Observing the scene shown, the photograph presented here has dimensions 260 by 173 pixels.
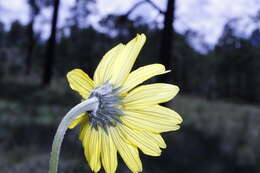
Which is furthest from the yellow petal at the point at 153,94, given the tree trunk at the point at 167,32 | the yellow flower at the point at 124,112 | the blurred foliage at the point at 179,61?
the blurred foliage at the point at 179,61

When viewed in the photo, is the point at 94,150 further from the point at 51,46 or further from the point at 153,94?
the point at 51,46

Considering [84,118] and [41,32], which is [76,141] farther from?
[41,32]

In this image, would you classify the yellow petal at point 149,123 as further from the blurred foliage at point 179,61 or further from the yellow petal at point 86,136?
the blurred foliage at point 179,61

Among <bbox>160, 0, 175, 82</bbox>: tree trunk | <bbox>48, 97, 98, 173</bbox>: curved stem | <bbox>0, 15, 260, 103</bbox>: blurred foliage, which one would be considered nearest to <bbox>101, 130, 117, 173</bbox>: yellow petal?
<bbox>48, 97, 98, 173</bbox>: curved stem

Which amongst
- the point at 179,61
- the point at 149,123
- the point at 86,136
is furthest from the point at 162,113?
the point at 179,61

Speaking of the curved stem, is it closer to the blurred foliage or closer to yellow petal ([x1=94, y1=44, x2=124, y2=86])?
yellow petal ([x1=94, y1=44, x2=124, y2=86])
